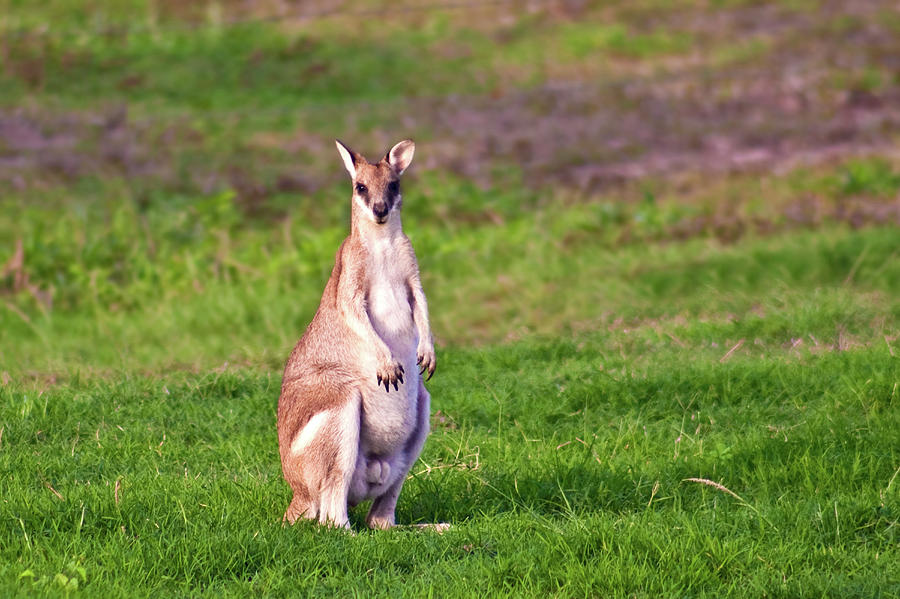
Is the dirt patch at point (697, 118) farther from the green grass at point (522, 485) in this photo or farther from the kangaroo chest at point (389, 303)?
the kangaroo chest at point (389, 303)

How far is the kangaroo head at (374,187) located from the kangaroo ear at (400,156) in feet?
0.05

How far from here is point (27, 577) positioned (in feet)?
16.9

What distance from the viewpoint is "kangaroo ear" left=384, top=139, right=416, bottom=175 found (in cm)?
632

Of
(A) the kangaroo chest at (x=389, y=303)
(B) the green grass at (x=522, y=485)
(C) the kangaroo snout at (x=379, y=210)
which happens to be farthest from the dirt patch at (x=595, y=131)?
(C) the kangaroo snout at (x=379, y=210)

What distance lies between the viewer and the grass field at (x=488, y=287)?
5605mm

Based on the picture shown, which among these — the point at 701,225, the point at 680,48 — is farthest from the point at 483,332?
the point at 680,48

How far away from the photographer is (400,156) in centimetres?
637

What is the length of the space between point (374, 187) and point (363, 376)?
0.94m

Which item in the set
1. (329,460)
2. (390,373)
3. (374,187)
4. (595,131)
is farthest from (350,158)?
(595,131)

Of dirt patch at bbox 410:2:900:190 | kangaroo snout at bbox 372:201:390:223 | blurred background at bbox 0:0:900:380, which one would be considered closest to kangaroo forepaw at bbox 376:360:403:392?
kangaroo snout at bbox 372:201:390:223

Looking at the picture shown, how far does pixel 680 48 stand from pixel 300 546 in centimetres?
1807

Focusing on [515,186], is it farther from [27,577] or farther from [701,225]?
[27,577]

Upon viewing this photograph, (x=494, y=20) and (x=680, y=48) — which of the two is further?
(x=494, y=20)

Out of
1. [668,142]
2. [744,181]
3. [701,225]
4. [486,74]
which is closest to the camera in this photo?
[701,225]
